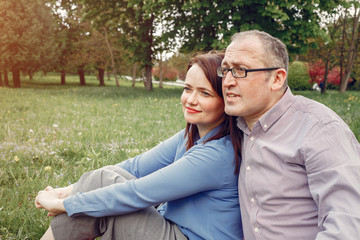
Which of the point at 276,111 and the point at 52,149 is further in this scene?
the point at 52,149

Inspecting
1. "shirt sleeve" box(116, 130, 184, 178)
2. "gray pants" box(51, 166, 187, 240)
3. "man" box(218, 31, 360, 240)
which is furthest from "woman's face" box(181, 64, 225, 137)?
"gray pants" box(51, 166, 187, 240)

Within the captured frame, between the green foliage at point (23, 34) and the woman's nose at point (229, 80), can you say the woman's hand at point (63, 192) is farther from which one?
the green foliage at point (23, 34)

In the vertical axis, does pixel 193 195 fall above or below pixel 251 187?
→ below

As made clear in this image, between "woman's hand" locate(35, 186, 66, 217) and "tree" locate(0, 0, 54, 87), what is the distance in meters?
22.2

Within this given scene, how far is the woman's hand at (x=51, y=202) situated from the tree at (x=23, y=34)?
73.0 ft

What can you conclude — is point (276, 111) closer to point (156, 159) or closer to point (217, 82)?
point (217, 82)

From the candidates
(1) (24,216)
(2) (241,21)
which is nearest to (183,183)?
(1) (24,216)

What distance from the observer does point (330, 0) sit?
1320 centimetres

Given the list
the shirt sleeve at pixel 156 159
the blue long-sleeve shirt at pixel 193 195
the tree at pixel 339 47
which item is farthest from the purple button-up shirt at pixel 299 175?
the tree at pixel 339 47

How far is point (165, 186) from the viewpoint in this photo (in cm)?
197

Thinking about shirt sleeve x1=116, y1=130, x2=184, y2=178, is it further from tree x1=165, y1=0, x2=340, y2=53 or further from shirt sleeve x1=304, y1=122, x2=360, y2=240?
tree x1=165, y1=0, x2=340, y2=53

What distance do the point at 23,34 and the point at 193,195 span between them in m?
23.6

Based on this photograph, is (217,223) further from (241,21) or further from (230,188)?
(241,21)

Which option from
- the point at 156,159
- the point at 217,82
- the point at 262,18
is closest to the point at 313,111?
the point at 217,82
